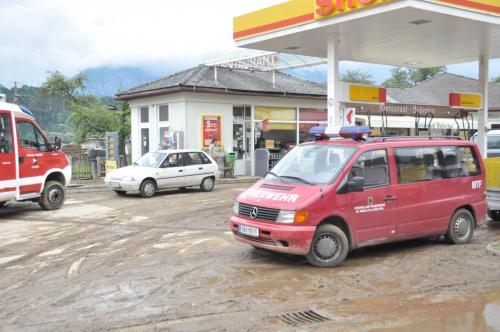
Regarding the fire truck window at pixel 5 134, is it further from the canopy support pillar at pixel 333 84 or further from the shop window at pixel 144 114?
the shop window at pixel 144 114

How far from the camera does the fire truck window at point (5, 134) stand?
40.6ft

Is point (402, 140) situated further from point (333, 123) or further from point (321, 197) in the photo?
point (333, 123)

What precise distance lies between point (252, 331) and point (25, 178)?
9.69 metres

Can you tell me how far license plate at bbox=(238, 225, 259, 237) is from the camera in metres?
7.54

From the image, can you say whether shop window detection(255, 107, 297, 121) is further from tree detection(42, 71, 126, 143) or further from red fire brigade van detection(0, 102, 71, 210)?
tree detection(42, 71, 126, 143)

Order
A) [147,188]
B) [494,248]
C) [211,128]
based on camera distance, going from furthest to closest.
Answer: [211,128] → [147,188] → [494,248]

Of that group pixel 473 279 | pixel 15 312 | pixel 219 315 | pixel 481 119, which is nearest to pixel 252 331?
pixel 219 315

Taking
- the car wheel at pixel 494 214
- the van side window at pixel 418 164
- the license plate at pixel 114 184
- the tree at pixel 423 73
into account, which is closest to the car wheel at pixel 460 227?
the van side window at pixel 418 164

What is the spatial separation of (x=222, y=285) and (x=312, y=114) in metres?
20.3

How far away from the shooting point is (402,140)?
8.55m

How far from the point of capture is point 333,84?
13.6 m

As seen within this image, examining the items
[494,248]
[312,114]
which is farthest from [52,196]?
[312,114]

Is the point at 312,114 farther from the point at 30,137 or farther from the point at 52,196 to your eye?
the point at 30,137

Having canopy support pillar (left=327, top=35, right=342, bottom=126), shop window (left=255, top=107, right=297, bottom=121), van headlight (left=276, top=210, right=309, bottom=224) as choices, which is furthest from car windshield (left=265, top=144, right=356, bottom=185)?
shop window (left=255, top=107, right=297, bottom=121)
